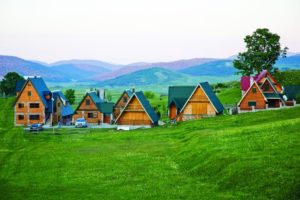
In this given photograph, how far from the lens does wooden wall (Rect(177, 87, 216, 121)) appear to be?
254ft

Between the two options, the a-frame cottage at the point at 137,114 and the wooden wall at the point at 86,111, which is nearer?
the a-frame cottage at the point at 137,114

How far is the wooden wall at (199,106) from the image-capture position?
77.5m

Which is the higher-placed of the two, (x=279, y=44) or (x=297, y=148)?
(x=279, y=44)

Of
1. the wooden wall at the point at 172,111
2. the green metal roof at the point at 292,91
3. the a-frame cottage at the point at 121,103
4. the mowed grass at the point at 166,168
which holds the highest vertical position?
the green metal roof at the point at 292,91

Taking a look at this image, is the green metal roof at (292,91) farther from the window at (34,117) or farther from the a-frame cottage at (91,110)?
the window at (34,117)

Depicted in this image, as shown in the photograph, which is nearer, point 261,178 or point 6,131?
point 261,178

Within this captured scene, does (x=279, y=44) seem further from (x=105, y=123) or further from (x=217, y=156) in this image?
(x=217, y=156)

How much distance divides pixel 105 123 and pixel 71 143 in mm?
37204

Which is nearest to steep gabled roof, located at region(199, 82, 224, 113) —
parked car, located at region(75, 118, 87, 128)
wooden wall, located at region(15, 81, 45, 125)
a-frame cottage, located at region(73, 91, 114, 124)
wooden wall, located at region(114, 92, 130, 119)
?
wooden wall, located at region(114, 92, 130, 119)

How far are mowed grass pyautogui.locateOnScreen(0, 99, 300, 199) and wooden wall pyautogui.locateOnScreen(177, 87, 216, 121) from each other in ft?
66.4

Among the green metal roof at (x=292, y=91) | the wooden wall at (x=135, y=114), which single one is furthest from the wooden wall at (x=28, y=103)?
the green metal roof at (x=292, y=91)

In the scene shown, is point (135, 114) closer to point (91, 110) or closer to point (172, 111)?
point (172, 111)

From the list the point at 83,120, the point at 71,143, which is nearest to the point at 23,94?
the point at 83,120

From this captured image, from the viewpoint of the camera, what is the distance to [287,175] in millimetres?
27344
